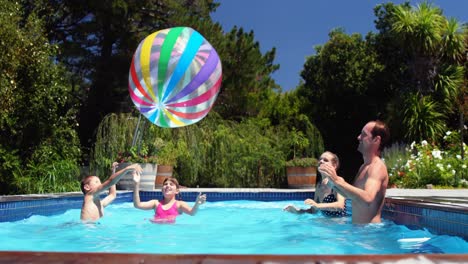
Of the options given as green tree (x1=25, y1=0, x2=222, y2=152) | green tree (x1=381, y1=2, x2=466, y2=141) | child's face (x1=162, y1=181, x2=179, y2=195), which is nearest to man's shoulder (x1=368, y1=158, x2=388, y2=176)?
child's face (x1=162, y1=181, x2=179, y2=195)

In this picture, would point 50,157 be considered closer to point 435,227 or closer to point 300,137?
point 300,137

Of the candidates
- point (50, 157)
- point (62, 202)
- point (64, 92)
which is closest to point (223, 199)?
point (62, 202)

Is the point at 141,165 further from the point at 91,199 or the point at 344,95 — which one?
the point at 344,95

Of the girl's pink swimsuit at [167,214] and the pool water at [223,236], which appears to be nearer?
the pool water at [223,236]

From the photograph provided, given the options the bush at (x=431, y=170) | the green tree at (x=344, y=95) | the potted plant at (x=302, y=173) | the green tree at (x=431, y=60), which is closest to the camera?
the bush at (x=431, y=170)

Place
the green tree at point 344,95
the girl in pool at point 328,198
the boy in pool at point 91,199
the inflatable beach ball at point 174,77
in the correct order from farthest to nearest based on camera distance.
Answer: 1. the green tree at point 344,95
2. the inflatable beach ball at point 174,77
3. the girl in pool at point 328,198
4. the boy in pool at point 91,199

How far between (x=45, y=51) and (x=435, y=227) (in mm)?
8930

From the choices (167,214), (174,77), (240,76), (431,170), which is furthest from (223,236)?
(240,76)

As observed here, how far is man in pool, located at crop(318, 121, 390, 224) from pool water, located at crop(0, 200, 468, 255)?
192 millimetres

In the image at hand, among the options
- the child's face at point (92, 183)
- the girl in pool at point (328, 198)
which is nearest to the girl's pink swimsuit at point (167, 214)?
the child's face at point (92, 183)

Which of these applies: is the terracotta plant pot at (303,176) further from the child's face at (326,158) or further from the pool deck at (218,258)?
the pool deck at (218,258)

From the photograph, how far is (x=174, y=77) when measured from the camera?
8.10 metres

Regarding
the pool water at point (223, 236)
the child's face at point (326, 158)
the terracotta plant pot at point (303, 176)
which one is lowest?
the pool water at point (223, 236)

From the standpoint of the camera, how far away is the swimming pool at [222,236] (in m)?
3.84
